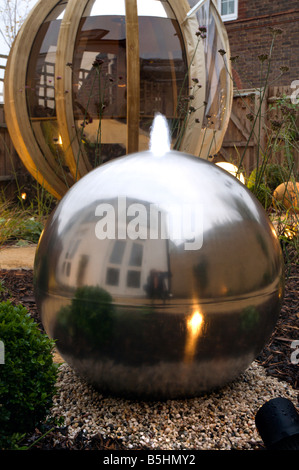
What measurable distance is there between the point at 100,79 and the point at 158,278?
172 inches

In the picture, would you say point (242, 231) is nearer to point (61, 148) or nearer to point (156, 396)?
point (156, 396)

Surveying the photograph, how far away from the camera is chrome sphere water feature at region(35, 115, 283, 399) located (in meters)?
2.15

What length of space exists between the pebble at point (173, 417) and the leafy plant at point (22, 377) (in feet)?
0.42

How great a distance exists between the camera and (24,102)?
6.45 metres

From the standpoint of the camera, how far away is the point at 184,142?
20.7ft

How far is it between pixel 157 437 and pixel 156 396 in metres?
0.21

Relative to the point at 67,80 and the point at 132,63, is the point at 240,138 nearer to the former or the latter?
the point at 67,80

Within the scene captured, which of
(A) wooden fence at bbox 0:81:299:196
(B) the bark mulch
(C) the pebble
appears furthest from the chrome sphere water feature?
(A) wooden fence at bbox 0:81:299:196

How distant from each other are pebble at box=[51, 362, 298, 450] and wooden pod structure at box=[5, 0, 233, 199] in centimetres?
350

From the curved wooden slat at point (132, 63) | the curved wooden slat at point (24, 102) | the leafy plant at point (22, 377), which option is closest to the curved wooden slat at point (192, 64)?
the curved wooden slat at point (132, 63)

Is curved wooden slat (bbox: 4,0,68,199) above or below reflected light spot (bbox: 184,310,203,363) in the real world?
above

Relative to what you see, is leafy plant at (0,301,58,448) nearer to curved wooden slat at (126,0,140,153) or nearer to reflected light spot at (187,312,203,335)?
reflected light spot at (187,312,203,335)

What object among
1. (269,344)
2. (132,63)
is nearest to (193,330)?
(269,344)

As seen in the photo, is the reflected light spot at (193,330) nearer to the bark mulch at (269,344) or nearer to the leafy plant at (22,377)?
the bark mulch at (269,344)
